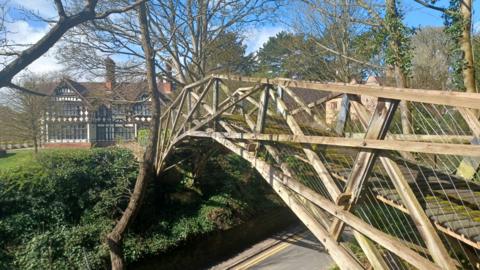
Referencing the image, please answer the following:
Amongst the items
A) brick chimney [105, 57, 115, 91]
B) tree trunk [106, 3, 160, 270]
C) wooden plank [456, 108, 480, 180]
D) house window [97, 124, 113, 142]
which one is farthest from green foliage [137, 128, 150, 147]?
house window [97, 124, 113, 142]

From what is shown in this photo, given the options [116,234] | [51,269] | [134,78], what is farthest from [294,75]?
[51,269]

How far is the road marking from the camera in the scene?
1098 centimetres

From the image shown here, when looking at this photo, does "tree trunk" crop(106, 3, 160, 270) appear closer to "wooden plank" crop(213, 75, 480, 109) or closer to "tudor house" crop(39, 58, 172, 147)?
"wooden plank" crop(213, 75, 480, 109)

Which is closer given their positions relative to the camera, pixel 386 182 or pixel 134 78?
pixel 386 182

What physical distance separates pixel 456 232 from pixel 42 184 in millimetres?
11230

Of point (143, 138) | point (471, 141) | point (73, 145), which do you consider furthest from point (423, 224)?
point (73, 145)

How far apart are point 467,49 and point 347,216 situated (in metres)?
6.51

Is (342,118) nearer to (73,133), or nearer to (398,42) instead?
(398,42)

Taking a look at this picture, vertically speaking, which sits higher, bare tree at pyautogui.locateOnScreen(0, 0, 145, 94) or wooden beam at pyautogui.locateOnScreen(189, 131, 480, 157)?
bare tree at pyautogui.locateOnScreen(0, 0, 145, 94)

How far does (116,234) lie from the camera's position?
9609 mm

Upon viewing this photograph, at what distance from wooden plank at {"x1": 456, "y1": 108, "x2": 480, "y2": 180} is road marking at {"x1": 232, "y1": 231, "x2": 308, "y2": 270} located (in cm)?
706

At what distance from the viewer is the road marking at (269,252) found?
11.0 m

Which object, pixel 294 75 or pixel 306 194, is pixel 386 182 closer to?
pixel 306 194

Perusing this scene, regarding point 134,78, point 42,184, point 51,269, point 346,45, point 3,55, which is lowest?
point 51,269
